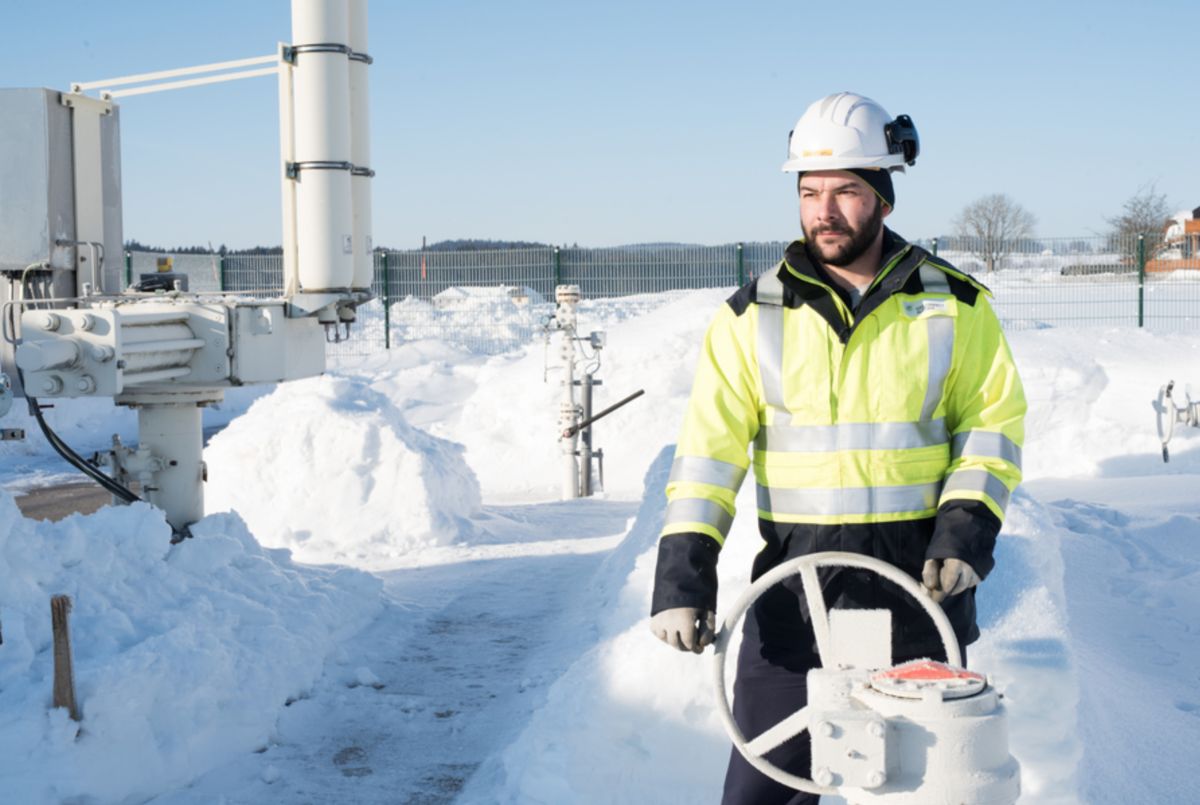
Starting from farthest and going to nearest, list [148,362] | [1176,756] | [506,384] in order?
1. [506,384]
2. [148,362]
3. [1176,756]

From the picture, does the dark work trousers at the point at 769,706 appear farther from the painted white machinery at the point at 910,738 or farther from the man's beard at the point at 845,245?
the man's beard at the point at 845,245

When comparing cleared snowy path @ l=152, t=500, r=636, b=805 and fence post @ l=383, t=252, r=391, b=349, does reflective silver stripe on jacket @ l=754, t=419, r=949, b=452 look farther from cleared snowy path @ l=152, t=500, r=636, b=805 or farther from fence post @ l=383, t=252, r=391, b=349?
fence post @ l=383, t=252, r=391, b=349

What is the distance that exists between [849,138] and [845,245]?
9.4 inches

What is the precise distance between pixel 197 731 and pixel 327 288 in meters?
3.35

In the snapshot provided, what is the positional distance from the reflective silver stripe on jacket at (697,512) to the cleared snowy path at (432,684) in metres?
2.60

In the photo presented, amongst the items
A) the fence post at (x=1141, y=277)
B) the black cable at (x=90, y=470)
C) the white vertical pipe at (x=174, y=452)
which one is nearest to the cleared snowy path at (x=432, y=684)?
the white vertical pipe at (x=174, y=452)

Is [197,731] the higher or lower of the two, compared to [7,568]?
lower

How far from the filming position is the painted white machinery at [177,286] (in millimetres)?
7305

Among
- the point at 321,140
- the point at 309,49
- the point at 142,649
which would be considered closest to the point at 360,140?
the point at 321,140

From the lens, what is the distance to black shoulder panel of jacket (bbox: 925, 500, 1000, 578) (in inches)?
102

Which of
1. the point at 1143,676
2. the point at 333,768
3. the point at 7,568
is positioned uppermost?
the point at 7,568

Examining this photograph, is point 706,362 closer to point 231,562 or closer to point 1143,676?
point 1143,676

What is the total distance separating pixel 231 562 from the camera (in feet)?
23.3

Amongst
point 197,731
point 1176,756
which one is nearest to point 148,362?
point 197,731
